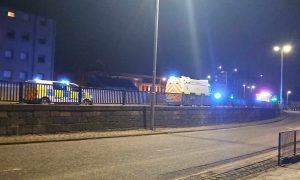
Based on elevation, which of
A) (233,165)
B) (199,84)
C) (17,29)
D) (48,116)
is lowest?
(233,165)

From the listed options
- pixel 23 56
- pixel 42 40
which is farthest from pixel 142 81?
pixel 23 56

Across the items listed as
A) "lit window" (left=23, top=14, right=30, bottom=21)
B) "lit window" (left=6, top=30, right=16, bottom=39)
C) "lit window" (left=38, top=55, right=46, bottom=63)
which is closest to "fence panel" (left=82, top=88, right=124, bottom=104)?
"lit window" (left=6, top=30, right=16, bottom=39)

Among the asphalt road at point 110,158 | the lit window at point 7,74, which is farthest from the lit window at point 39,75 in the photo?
the asphalt road at point 110,158

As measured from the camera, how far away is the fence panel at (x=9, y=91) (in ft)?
60.2

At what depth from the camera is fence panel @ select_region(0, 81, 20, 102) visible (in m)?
18.3

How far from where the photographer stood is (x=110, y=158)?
1299 cm

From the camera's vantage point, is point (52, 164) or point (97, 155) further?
point (97, 155)

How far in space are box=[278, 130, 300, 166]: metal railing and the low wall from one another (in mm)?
10120

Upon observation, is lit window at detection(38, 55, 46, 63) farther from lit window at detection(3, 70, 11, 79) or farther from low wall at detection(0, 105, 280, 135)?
low wall at detection(0, 105, 280, 135)

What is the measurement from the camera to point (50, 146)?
15.3m

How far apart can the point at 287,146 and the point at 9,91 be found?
1223 centimetres

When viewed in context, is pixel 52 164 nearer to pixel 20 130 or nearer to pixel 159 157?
Answer: pixel 159 157

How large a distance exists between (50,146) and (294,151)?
347 inches

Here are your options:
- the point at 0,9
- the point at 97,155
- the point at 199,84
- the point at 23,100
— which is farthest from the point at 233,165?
the point at 0,9
